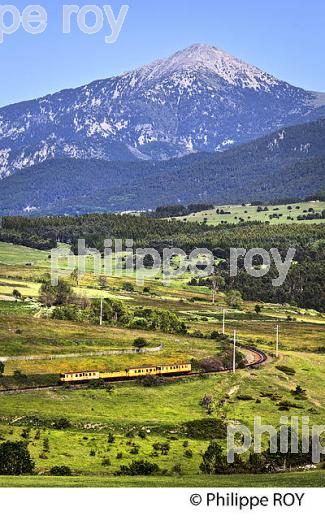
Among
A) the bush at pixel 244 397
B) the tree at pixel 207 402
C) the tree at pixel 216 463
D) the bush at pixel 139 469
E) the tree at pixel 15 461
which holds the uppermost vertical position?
the tree at pixel 15 461

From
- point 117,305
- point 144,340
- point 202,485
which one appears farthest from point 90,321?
point 202,485

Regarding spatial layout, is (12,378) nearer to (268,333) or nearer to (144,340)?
(144,340)

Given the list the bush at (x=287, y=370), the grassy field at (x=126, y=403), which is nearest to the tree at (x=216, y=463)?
the grassy field at (x=126, y=403)

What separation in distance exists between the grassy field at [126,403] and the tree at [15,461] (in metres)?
1.30

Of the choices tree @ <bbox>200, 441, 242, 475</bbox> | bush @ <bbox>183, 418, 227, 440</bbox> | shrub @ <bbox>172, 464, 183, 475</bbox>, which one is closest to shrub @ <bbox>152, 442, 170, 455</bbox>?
tree @ <bbox>200, 441, 242, 475</bbox>

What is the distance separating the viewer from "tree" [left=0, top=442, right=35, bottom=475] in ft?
252

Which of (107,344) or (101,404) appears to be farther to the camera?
(107,344)

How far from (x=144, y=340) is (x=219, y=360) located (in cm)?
1636

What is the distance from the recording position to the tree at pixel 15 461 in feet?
252

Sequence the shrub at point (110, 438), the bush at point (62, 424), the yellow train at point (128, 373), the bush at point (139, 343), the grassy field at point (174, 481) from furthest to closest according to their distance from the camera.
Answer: the bush at point (139, 343)
the yellow train at point (128, 373)
the bush at point (62, 424)
the shrub at point (110, 438)
the grassy field at point (174, 481)

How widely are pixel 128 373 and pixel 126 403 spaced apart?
14022 mm

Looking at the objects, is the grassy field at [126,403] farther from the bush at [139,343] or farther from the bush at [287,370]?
the bush at [139,343]

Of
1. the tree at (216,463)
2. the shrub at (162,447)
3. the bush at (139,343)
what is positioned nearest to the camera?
the tree at (216,463)
